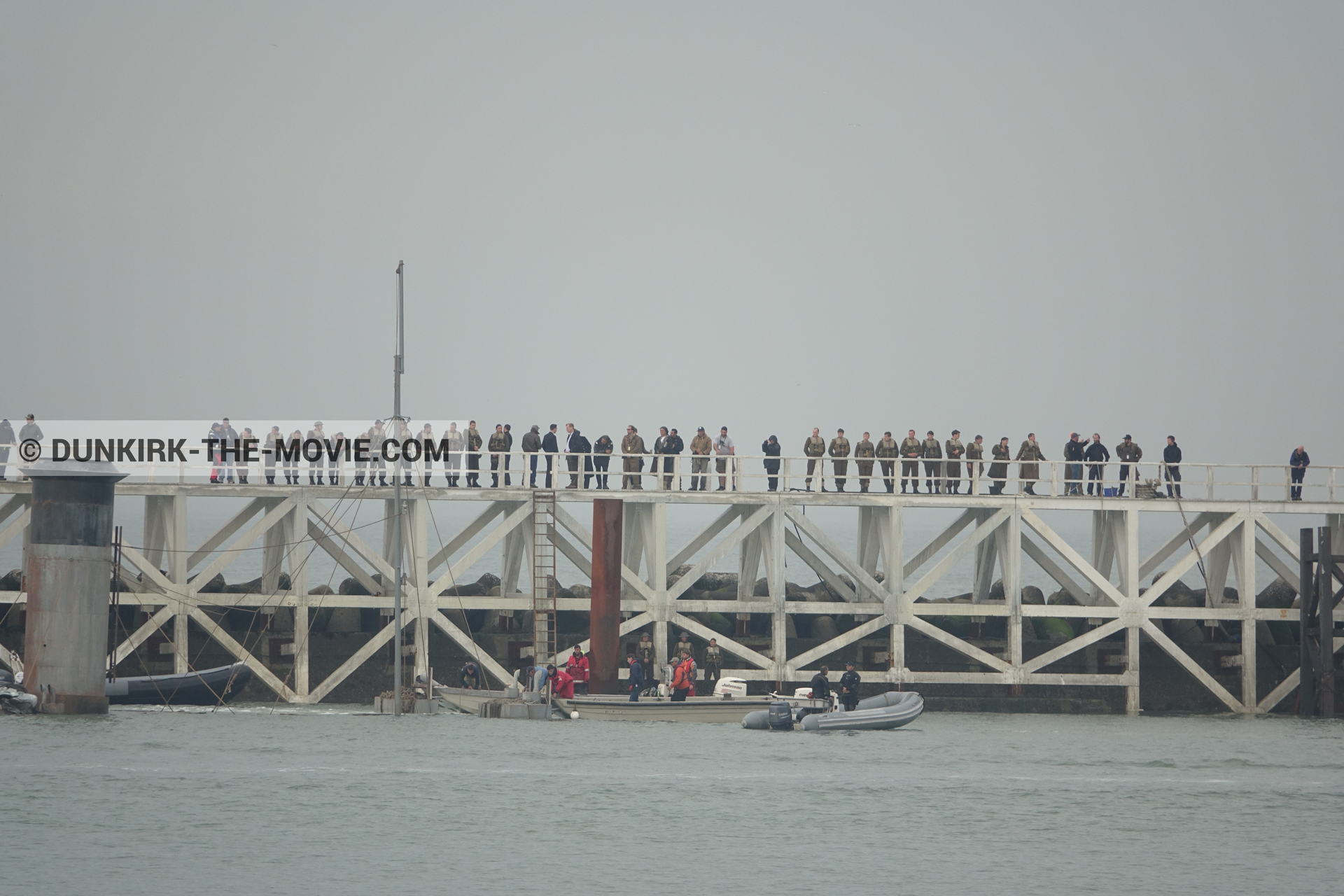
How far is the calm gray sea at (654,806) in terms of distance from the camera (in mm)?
27938

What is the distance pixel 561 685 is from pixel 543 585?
2.77 meters

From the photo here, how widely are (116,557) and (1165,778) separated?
23.2 meters

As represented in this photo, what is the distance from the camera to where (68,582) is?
3641cm

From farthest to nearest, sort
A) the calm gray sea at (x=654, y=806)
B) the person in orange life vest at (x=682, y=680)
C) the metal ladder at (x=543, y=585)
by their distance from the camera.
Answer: the metal ladder at (x=543, y=585) < the person in orange life vest at (x=682, y=680) < the calm gray sea at (x=654, y=806)

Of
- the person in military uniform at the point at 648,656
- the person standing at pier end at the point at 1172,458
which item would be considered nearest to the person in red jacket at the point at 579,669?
the person in military uniform at the point at 648,656

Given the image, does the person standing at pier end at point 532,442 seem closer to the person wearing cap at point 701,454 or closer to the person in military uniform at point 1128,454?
the person wearing cap at point 701,454

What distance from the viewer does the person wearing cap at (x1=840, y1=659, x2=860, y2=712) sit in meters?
41.2

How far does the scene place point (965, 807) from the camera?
33688mm

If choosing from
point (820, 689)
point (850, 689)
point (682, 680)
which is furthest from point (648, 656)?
point (850, 689)

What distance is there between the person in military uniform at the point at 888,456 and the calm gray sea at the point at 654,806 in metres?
6.46

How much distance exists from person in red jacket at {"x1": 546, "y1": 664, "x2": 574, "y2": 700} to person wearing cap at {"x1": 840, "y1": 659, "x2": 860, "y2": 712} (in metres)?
6.39

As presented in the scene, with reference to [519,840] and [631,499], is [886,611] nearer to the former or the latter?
[631,499]

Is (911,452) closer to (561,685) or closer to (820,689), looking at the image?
(820,689)

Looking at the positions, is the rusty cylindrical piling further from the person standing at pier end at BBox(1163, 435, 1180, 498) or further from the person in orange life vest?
the person standing at pier end at BBox(1163, 435, 1180, 498)
